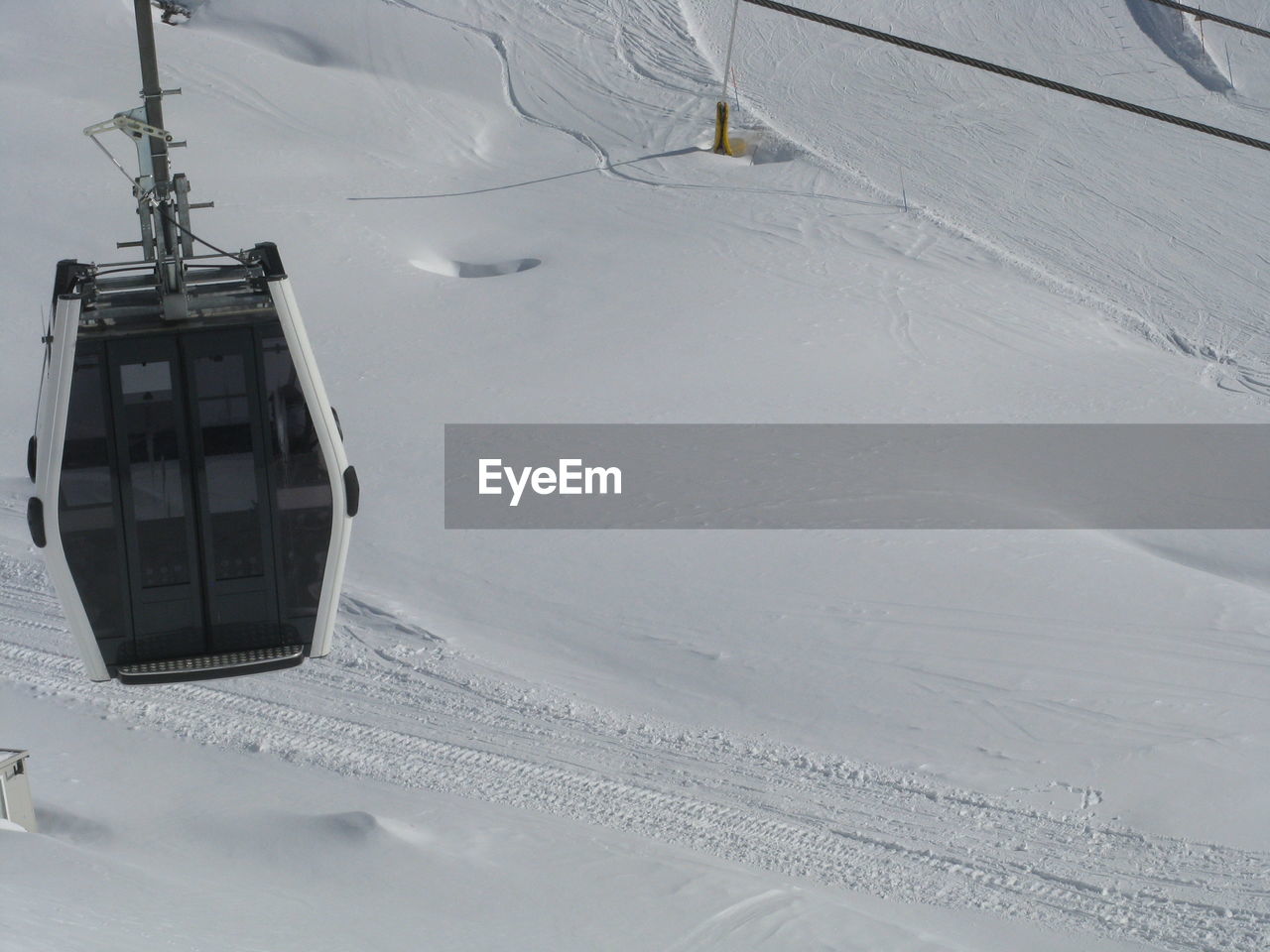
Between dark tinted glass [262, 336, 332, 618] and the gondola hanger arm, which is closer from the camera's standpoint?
the gondola hanger arm

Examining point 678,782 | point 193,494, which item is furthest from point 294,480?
point 678,782

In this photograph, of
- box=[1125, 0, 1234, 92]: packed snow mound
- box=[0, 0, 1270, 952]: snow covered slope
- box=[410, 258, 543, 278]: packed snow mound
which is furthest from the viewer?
box=[1125, 0, 1234, 92]: packed snow mound

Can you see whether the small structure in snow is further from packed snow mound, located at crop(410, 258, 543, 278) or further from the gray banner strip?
packed snow mound, located at crop(410, 258, 543, 278)

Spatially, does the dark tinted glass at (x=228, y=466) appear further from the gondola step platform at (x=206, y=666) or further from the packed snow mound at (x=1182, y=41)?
the packed snow mound at (x=1182, y=41)

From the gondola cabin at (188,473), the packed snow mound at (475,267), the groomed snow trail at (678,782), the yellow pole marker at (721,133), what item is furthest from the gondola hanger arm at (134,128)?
the yellow pole marker at (721,133)

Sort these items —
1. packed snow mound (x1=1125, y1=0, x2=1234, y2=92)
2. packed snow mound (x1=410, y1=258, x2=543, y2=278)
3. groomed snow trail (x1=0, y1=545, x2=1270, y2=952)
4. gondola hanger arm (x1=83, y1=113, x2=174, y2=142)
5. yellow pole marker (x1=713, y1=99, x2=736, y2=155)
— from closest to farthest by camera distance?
→ 1. gondola hanger arm (x1=83, y1=113, x2=174, y2=142)
2. groomed snow trail (x1=0, y1=545, x2=1270, y2=952)
3. packed snow mound (x1=410, y1=258, x2=543, y2=278)
4. yellow pole marker (x1=713, y1=99, x2=736, y2=155)
5. packed snow mound (x1=1125, y1=0, x2=1234, y2=92)

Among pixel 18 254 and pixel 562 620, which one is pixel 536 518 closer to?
pixel 562 620

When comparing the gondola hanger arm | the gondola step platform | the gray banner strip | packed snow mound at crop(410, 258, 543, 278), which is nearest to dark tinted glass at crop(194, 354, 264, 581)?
the gondola step platform
